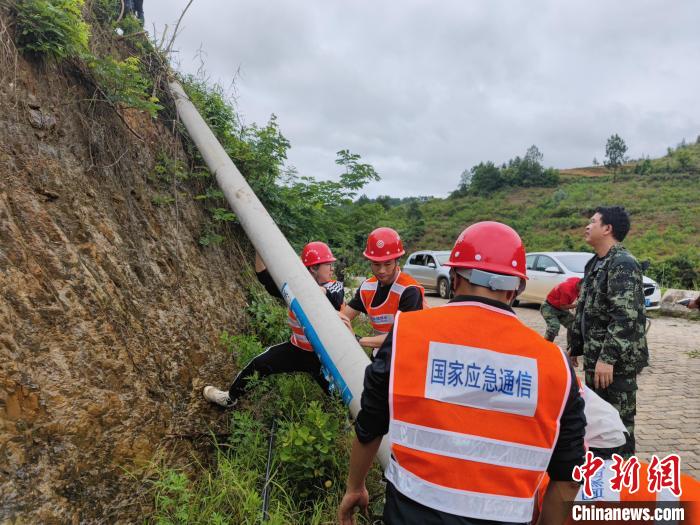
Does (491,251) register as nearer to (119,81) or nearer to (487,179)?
(119,81)

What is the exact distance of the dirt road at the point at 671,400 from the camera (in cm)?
399

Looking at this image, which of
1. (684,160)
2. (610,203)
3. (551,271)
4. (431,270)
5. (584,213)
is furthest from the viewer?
(684,160)

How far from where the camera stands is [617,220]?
307 cm

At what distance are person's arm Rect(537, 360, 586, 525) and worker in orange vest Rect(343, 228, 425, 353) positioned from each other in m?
1.86

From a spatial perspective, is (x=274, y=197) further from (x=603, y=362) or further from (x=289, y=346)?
(x=603, y=362)

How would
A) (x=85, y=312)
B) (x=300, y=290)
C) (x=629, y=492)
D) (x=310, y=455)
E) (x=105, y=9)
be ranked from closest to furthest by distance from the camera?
(x=629, y=492) → (x=85, y=312) → (x=310, y=455) → (x=300, y=290) → (x=105, y=9)

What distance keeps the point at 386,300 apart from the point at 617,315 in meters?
1.63

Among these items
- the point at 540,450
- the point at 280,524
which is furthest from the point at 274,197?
the point at 540,450

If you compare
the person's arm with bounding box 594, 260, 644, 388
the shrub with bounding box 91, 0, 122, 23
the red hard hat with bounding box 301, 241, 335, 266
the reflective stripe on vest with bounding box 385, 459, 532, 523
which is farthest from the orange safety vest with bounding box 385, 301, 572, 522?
the shrub with bounding box 91, 0, 122, 23

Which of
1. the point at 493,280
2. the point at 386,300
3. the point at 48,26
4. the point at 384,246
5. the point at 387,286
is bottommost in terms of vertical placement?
the point at 386,300

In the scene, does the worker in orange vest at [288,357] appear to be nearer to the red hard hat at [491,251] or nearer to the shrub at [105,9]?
the red hard hat at [491,251]

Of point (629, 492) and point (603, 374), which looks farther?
Result: point (603, 374)

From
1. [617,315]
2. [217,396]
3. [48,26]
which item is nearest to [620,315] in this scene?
[617,315]

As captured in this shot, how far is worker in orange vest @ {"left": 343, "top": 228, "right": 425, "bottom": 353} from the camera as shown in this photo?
340cm
